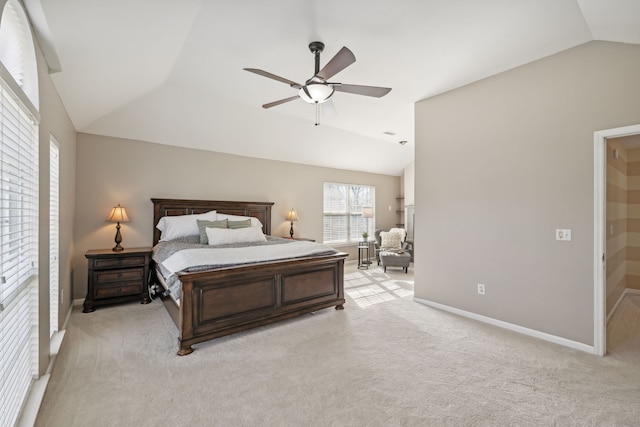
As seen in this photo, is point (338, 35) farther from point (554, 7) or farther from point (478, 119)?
point (478, 119)

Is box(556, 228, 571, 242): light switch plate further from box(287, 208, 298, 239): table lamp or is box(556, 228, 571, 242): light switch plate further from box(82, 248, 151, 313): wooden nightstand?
box(82, 248, 151, 313): wooden nightstand

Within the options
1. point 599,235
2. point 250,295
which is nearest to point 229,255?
point 250,295

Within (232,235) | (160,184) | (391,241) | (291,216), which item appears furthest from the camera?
(391,241)

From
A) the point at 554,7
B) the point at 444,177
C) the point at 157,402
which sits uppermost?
the point at 554,7

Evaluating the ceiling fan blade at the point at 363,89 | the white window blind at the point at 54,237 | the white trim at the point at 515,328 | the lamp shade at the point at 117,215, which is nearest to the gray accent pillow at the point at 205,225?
the lamp shade at the point at 117,215

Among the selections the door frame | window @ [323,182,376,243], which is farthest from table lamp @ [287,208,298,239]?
the door frame

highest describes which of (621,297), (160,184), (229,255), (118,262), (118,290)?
(160,184)

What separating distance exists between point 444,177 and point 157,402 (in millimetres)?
3626

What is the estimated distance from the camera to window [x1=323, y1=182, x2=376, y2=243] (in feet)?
22.6

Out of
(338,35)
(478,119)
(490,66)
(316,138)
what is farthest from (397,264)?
Result: (338,35)

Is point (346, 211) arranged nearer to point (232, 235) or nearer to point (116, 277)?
point (232, 235)

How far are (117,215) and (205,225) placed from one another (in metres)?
1.14

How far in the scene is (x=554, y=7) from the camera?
2266mm

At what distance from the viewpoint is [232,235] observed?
14.3 feet
